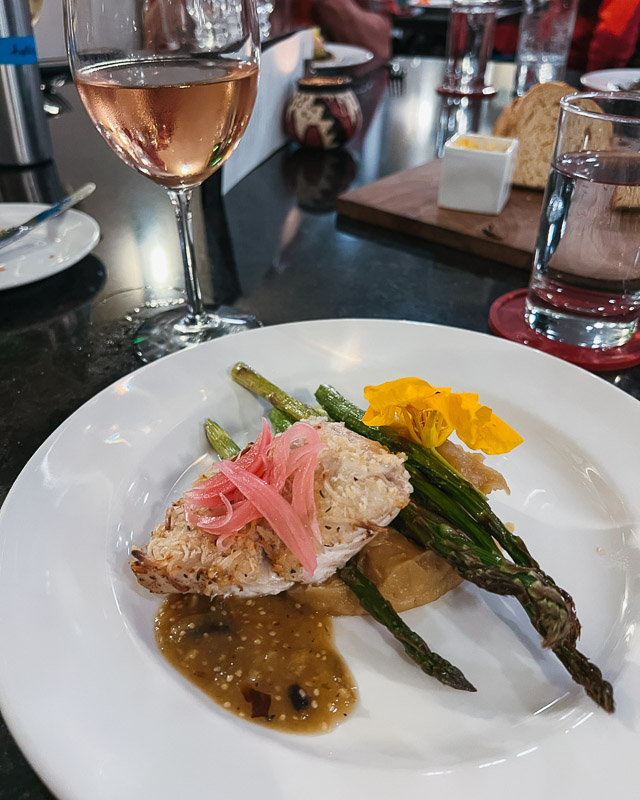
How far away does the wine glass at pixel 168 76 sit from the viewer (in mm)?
1285

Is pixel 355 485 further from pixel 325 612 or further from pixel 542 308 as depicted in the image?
pixel 542 308

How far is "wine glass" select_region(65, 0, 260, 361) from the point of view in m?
1.29

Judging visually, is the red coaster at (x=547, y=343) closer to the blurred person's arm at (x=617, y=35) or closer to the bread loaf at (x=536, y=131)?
the bread loaf at (x=536, y=131)

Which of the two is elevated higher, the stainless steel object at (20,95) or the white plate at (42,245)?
the stainless steel object at (20,95)

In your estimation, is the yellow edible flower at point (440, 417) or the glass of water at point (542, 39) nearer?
the yellow edible flower at point (440, 417)

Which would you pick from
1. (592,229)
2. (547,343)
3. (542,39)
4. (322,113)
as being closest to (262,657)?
(547,343)

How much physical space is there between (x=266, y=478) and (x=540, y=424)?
617 millimetres

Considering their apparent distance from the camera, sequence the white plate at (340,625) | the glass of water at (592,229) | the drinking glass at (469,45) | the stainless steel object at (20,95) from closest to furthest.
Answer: the white plate at (340,625) → the glass of water at (592,229) → the stainless steel object at (20,95) → the drinking glass at (469,45)

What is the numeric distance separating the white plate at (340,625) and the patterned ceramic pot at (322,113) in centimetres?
173

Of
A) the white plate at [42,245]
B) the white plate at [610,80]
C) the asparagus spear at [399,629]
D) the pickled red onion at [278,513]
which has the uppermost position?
the white plate at [610,80]

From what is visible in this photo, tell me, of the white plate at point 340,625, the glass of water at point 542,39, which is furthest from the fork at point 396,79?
the white plate at point 340,625

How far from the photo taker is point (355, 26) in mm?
5102

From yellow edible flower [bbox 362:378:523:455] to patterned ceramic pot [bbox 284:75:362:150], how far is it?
2.04 meters

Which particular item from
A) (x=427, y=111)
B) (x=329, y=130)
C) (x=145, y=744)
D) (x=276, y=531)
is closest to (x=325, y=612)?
(x=276, y=531)
